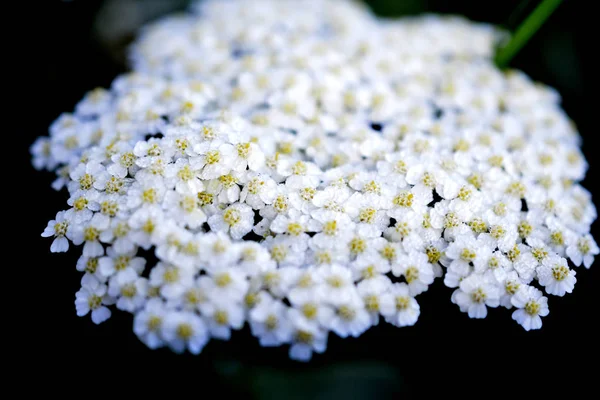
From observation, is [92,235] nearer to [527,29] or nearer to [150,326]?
[150,326]

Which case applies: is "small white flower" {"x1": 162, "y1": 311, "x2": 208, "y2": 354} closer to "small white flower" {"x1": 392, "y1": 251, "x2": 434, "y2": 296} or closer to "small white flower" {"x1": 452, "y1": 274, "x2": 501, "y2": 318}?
"small white flower" {"x1": 392, "y1": 251, "x2": 434, "y2": 296}

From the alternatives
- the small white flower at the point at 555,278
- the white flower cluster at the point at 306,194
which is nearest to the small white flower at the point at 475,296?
the white flower cluster at the point at 306,194

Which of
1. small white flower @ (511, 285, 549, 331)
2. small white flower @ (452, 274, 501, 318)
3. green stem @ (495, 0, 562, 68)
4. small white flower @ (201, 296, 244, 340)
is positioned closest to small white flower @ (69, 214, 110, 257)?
small white flower @ (201, 296, 244, 340)

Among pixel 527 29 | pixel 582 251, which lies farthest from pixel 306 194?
pixel 527 29

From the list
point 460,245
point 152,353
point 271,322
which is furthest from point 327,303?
point 152,353

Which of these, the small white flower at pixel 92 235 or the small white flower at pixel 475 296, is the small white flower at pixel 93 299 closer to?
the small white flower at pixel 92 235
